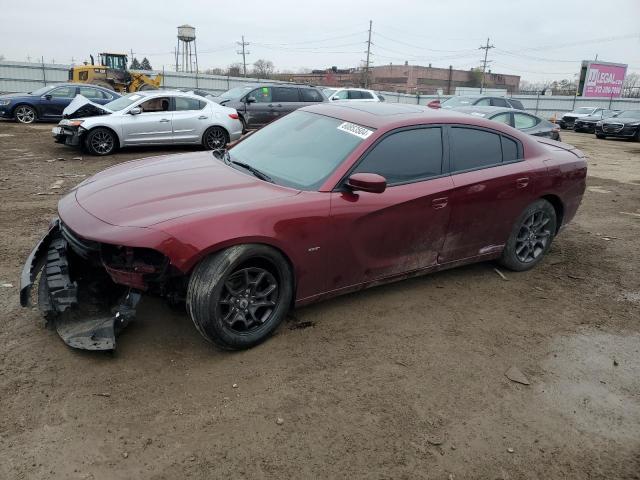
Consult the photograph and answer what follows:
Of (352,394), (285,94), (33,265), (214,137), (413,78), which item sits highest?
(413,78)

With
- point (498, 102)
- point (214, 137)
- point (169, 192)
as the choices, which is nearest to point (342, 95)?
point (498, 102)

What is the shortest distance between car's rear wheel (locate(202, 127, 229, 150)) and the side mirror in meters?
8.90

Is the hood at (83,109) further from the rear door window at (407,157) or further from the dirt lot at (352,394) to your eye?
the rear door window at (407,157)

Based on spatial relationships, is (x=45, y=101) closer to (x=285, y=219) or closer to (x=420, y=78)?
(x=285, y=219)

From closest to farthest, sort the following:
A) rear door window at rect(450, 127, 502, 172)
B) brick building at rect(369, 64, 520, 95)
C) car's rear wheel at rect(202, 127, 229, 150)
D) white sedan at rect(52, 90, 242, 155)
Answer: rear door window at rect(450, 127, 502, 172) → white sedan at rect(52, 90, 242, 155) → car's rear wheel at rect(202, 127, 229, 150) → brick building at rect(369, 64, 520, 95)

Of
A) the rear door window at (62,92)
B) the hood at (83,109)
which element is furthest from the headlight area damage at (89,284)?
the rear door window at (62,92)

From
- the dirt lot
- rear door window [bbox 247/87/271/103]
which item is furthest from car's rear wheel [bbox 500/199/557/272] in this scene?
rear door window [bbox 247/87/271/103]

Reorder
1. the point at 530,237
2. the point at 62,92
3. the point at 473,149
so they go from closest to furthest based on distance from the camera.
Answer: the point at 473,149
the point at 530,237
the point at 62,92

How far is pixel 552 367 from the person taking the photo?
3.42 meters

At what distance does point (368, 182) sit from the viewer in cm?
338

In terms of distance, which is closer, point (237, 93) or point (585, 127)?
point (237, 93)

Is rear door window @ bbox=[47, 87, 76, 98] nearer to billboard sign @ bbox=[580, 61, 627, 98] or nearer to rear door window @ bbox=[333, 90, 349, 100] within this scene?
rear door window @ bbox=[333, 90, 349, 100]

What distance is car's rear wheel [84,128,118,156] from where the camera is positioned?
10594mm

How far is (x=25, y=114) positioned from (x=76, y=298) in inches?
629
